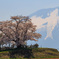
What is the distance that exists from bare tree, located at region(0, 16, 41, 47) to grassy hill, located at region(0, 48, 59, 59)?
468 cm

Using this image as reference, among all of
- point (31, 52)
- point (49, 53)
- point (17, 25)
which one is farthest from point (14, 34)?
point (49, 53)

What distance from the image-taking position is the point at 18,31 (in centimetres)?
8738

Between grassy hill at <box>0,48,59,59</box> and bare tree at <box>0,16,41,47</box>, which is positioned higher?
bare tree at <box>0,16,41,47</box>

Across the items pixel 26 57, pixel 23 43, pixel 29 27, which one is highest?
pixel 29 27

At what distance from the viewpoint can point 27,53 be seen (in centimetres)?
8288

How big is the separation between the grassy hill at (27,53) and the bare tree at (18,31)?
4675mm

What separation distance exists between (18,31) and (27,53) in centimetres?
1013

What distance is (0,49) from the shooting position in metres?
89.2

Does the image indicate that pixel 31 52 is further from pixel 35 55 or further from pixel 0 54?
pixel 0 54

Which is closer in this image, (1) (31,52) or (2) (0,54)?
(2) (0,54)

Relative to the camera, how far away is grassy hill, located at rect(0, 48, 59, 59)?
79688 mm

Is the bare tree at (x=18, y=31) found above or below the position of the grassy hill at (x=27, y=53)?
above

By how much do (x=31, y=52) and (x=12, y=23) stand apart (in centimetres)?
1399

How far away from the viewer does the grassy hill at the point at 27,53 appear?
79688 mm
